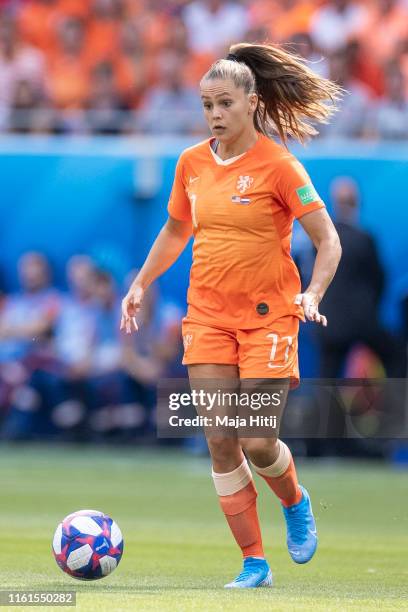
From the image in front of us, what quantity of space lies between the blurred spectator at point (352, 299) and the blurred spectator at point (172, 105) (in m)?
2.25

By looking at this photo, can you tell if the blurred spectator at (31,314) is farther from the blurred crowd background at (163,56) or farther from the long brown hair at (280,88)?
the long brown hair at (280,88)

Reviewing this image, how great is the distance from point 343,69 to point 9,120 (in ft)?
12.8

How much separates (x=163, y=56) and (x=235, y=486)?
10.8 m

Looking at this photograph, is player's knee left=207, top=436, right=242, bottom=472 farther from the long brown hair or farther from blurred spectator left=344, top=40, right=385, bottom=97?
blurred spectator left=344, top=40, right=385, bottom=97

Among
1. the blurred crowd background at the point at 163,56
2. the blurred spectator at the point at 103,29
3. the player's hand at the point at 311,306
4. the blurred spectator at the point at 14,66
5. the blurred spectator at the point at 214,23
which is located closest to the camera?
the player's hand at the point at 311,306

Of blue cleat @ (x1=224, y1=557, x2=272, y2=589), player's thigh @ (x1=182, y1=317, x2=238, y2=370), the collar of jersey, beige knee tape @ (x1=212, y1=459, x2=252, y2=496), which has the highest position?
the collar of jersey

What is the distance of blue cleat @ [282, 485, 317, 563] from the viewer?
7.60 metres

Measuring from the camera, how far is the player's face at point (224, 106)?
7324 millimetres

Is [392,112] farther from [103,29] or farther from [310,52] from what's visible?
[103,29]

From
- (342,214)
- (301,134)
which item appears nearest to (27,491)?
(342,214)

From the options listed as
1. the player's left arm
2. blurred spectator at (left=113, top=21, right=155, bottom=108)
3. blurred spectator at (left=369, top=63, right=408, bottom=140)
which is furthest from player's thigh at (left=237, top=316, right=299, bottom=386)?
blurred spectator at (left=113, top=21, right=155, bottom=108)

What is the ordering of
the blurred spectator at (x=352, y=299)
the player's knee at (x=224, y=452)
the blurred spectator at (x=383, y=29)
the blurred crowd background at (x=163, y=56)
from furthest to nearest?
the blurred spectator at (x=383, y=29) < the blurred crowd background at (x=163, y=56) < the blurred spectator at (x=352, y=299) < the player's knee at (x=224, y=452)

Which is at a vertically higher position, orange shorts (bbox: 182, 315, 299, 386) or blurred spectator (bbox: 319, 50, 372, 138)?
blurred spectator (bbox: 319, 50, 372, 138)

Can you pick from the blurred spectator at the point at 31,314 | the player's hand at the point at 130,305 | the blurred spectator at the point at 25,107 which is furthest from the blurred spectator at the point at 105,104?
the player's hand at the point at 130,305
